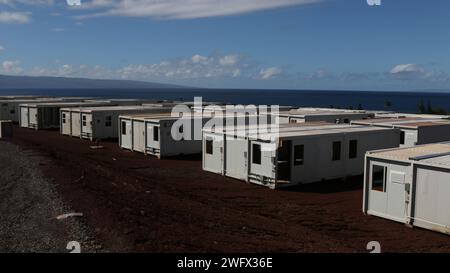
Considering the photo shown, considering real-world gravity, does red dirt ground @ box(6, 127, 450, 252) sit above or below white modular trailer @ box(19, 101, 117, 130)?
below

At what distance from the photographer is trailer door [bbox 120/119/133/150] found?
28938mm

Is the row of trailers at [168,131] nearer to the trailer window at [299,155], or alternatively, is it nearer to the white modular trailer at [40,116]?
the trailer window at [299,155]

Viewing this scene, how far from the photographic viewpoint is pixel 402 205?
13.7m

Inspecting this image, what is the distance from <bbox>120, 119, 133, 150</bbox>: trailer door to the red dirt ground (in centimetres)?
747

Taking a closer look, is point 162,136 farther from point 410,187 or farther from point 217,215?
point 410,187

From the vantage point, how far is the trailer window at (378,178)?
46.6ft

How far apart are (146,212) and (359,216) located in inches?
250

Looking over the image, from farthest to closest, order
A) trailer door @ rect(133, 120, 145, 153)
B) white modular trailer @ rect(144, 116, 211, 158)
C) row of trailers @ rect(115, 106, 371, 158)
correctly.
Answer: trailer door @ rect(133, 120, 145, 153), row of trailers @ rect(115, 106, 371, 158), white modular trailer @ rect(144, 116, 211, 158)

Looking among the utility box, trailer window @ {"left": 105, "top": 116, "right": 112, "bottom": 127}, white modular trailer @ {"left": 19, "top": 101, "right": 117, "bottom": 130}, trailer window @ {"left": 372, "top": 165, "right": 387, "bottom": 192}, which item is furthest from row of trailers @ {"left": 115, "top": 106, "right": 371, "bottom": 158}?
white modular trailer @ {"left": 19, "top": 101, "right": 117, "bottom": 130}

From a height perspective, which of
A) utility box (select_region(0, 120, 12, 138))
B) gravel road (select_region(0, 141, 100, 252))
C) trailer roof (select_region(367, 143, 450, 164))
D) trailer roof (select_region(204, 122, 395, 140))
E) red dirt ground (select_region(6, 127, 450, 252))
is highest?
trailer roof (select_region(204, 122, 395, 140))

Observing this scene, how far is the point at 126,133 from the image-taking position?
29.4 meters

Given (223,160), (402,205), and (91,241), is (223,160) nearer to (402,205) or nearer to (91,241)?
(402,205)

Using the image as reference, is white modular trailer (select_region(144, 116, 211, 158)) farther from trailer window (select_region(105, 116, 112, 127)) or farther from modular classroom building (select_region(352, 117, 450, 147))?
modular classroom building (select_region(352, 117, 450, 147))

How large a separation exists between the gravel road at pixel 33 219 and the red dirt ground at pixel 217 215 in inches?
15.5
